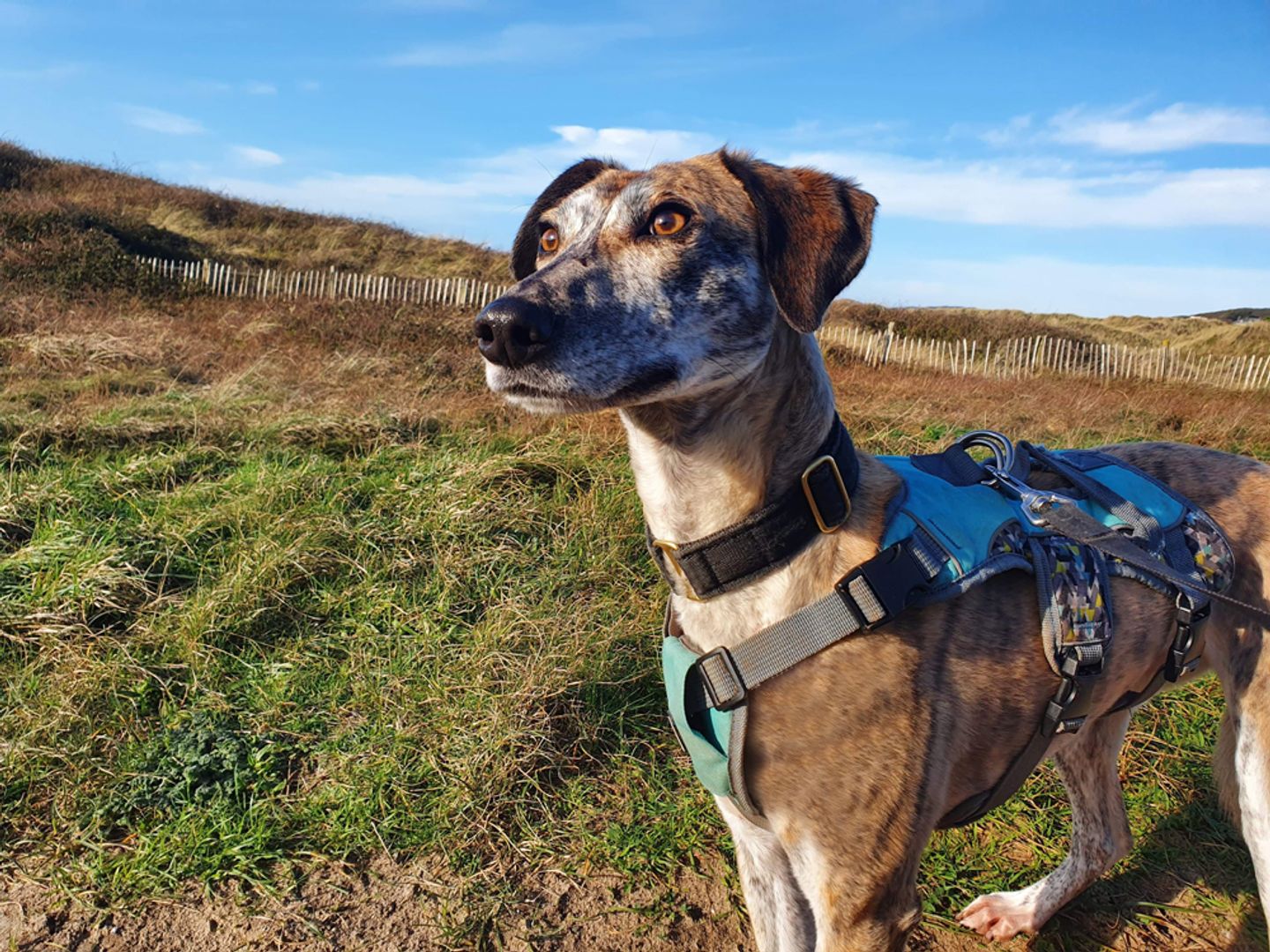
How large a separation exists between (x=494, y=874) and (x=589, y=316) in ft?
7.46

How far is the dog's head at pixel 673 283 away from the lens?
6.79 feet

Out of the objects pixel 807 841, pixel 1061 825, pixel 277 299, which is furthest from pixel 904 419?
pixel 277 299

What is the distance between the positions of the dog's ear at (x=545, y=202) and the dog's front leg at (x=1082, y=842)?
262cm

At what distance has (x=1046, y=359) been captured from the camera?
1001 inches

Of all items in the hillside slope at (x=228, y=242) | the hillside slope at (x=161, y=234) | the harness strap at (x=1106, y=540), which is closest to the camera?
the harness strap at (x=1106, y=540)

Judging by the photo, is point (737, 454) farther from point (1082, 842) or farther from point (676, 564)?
point (1082, 842)

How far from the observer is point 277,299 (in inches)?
747

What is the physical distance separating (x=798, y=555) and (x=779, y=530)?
0.08 m

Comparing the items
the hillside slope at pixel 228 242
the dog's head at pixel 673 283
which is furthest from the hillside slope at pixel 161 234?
the dog's head at pixel 673 283

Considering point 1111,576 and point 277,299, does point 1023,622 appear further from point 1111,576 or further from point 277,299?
point 277,299

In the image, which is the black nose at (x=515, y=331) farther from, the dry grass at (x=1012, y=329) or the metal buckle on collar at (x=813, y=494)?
the dry grass at (x=1012, y=329)

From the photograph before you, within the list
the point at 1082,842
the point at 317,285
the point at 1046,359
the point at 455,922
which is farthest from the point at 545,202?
the point at 1046,359

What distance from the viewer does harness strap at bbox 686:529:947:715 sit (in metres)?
1.99

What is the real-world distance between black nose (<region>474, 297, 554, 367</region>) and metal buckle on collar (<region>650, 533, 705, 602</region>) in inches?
23.2
